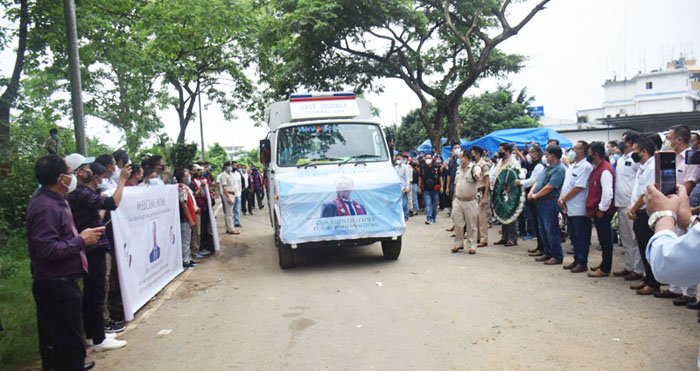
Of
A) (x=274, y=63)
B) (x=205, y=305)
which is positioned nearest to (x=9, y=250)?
(x=205, y=305)

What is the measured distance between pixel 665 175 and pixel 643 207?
4.14 m

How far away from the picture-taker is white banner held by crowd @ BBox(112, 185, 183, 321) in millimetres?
5938

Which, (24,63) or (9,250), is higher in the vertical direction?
(24,63)

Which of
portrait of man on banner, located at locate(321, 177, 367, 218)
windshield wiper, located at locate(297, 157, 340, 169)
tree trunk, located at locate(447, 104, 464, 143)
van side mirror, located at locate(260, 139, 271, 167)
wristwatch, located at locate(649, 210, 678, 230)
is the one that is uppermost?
tree trunk, located at locate(447, 104, 464, 143)

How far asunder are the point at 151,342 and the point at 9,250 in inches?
212

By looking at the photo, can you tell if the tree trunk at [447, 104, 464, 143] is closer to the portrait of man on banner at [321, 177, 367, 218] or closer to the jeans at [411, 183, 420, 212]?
the jeans at [411, 183, 420, 212]

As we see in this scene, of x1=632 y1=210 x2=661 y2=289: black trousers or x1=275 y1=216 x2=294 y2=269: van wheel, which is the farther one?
x1=275 y1=216 x2=294 y2=269: van wheel

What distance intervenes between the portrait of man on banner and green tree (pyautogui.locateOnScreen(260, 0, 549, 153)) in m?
10.8

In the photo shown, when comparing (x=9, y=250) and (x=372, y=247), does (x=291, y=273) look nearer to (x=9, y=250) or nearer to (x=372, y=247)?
(x=372, y=247)

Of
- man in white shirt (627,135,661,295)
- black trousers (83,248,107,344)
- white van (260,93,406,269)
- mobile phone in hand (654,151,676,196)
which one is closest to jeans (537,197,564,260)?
man in white shirt (627,135,661,295)

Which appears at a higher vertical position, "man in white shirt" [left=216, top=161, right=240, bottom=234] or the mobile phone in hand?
the mobile phone in hand

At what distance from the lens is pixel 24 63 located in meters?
11.4

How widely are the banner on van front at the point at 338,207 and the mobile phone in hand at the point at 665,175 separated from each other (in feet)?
18.4

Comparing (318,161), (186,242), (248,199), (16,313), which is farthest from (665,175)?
(248,199)
